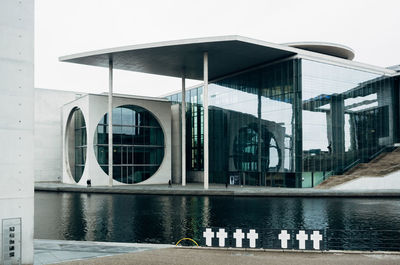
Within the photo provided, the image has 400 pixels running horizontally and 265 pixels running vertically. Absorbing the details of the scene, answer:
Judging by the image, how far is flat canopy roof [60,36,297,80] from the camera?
3684 cm

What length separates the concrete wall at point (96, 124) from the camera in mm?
44125

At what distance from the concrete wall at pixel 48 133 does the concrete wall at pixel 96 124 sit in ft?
14.7

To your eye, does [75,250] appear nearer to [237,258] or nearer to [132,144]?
[237,258]

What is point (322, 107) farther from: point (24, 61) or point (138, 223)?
point (24, 61)

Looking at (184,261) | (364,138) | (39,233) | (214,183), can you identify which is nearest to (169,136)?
(214,183)

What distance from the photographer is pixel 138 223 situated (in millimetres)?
18953

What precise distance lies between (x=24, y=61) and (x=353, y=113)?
37.8 meters

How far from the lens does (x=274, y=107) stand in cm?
4166

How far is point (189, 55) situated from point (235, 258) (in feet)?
101

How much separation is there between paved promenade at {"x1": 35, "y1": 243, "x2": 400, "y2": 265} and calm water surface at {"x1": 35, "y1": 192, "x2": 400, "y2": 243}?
3.21 meters

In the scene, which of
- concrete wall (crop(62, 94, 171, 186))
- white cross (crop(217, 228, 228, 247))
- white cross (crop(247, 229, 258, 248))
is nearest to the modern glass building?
concrete wall (crop(62, 94, 171, 186))

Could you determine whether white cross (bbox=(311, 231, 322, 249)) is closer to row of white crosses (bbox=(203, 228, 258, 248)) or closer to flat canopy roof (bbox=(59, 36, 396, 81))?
row of white crosses (bbox=(203, 228, 258, 248))

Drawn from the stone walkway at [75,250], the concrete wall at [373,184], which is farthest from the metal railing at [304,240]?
the concrete wall at [373,184]

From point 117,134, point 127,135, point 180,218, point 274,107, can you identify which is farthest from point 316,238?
point 127,135
